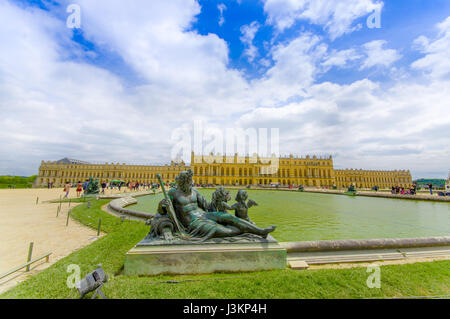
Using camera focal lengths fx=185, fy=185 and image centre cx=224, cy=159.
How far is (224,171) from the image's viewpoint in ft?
206

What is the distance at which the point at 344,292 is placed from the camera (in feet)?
8.16

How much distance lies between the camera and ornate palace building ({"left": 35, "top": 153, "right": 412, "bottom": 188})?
6281 centimetres

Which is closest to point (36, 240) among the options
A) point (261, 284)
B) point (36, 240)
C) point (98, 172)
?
point (36, 240)

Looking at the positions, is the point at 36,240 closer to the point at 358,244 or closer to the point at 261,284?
the point at 261,284

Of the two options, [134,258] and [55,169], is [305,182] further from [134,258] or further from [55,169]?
[55,169]

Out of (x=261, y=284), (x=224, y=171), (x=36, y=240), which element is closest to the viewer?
(x=261, y=284)

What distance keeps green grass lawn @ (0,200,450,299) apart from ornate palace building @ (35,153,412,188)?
57.8 m

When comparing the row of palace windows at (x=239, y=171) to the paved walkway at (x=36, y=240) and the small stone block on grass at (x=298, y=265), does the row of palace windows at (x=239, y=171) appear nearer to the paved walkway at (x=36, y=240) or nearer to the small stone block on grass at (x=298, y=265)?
the paved walkway at (x=36, y=240)

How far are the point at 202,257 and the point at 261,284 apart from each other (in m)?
0.99

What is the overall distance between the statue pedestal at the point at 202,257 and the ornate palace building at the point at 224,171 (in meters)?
57.6

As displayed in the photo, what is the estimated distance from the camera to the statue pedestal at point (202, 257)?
293cm

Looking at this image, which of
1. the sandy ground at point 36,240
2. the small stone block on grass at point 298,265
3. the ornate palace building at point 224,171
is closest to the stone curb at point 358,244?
the small stone block on grass at point 298,265
